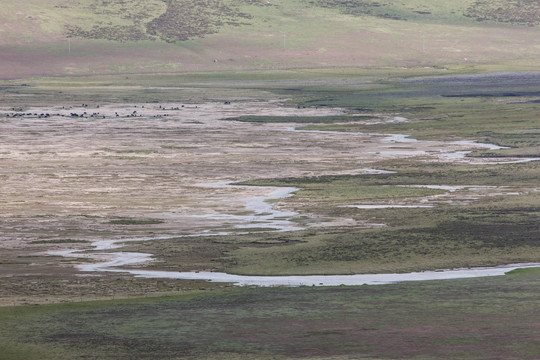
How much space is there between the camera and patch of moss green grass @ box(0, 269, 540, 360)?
2038 centimetres

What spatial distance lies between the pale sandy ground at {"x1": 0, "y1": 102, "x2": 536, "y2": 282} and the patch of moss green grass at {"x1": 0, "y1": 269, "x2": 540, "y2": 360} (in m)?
9.04

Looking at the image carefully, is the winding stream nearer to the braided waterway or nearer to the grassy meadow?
the braided waterway

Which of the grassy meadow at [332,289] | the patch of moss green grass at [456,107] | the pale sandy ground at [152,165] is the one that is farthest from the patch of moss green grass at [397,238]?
the patch of moss green grass at [456,107]

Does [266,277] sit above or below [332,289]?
below

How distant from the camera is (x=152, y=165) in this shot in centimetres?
5622

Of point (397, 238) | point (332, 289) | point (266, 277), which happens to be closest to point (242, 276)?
point (266, 277)

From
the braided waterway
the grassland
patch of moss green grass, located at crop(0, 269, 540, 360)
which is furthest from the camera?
the braided waterway

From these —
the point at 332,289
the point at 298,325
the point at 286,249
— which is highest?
the point at 298,325

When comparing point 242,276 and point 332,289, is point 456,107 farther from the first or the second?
point 332,289

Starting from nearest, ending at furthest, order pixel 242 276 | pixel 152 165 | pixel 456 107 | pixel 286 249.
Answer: pixel 242 276 < pixel 286 249 < pixel 152 165 < pixel 456 107

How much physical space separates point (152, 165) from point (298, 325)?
114 ft

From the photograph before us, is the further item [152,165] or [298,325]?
[152,165]

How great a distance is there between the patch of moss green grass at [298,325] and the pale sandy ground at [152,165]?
9.04 metres

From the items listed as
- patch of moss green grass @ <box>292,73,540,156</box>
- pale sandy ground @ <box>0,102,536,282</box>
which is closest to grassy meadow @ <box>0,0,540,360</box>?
pale sandy ground @ <box>0,102,536,282</box>
